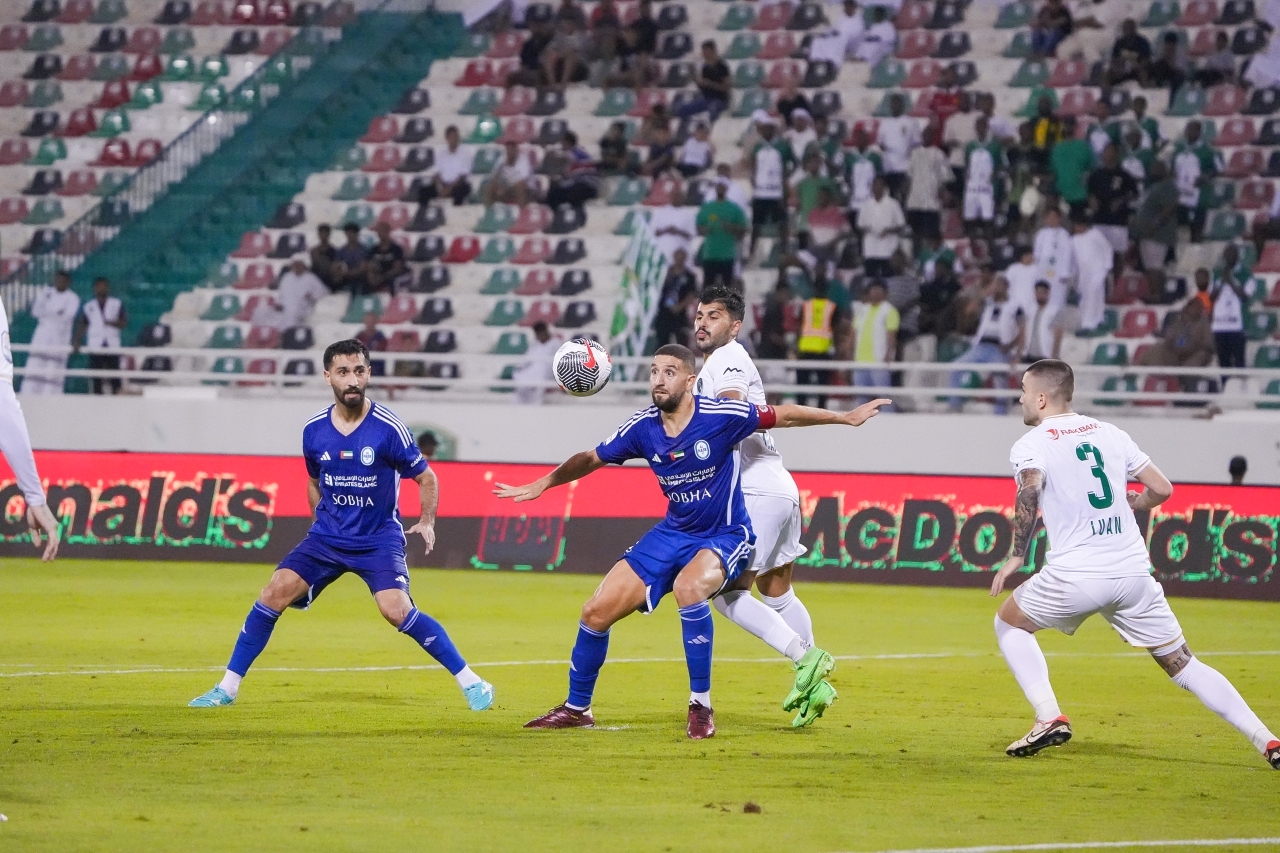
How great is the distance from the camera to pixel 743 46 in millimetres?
28312

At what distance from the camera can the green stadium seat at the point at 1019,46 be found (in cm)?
2683

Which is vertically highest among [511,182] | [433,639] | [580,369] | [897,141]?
[897,141]

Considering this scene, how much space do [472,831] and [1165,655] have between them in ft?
11.4

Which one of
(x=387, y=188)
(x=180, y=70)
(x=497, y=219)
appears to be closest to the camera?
(x=497, y=219)

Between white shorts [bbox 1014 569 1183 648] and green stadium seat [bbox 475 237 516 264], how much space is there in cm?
1890

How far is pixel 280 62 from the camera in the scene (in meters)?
28.8

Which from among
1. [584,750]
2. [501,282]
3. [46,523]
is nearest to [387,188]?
[501,282]

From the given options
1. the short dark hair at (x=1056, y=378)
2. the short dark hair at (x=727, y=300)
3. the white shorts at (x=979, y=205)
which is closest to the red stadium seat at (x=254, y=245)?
the white shorts at (x=979, y=205)

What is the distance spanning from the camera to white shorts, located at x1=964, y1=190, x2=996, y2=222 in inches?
939

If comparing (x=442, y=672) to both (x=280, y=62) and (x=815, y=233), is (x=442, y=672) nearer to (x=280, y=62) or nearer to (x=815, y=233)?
(x=815, y=233)

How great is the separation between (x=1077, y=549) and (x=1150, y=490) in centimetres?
44

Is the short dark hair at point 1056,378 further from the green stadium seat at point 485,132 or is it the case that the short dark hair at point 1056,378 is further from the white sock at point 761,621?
the green stadium seat at point 485,132

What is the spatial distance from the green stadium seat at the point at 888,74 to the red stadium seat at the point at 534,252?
5194 mm

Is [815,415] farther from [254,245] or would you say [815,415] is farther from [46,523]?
[254,245]
